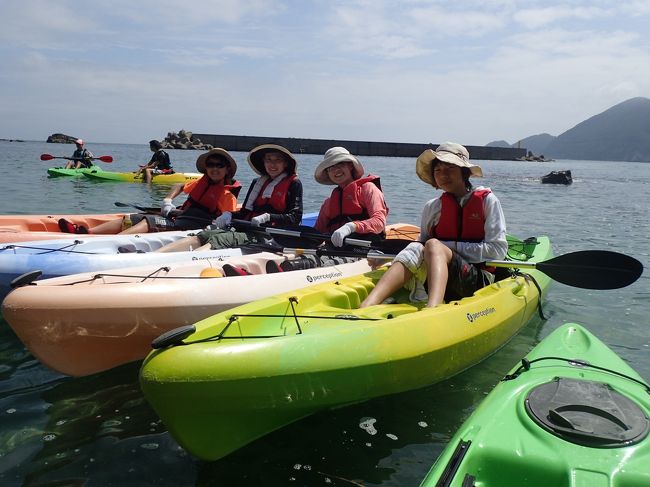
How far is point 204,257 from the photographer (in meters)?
4.79

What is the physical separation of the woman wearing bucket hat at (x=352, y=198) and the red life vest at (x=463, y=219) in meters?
1.08

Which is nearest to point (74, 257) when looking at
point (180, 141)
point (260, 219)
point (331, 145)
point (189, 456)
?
point (260, 219)

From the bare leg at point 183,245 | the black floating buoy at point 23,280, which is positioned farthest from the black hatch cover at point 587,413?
the bare leg at point 183,245

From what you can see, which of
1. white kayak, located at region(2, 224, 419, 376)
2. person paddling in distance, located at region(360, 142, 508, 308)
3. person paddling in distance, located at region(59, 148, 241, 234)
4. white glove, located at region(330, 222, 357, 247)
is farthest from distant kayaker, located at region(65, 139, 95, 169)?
person paddling in distance, located at region(360, 142, 508, 308)

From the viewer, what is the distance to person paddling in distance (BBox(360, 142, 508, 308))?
386 centimetres

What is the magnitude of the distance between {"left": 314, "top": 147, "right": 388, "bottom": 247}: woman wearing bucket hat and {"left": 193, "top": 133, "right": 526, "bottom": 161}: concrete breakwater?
5344 cm

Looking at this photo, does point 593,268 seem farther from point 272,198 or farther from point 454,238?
point 272,198

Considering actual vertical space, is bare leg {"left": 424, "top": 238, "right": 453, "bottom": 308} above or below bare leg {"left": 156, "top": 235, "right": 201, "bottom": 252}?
above

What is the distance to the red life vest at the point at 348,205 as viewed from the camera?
17.6 ft

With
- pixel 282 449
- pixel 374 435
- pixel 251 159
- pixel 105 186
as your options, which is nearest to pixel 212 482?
pixel 282 449

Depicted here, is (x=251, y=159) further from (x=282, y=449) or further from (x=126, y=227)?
(x=282, y=449)

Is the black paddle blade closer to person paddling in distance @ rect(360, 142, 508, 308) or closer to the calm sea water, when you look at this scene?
person paddling in distance @ rect(360, 142, 508, 308)

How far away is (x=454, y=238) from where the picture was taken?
13.3 feet

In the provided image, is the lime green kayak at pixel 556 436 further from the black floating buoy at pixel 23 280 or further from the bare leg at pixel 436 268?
the black floating buoy at pixel 23 280
